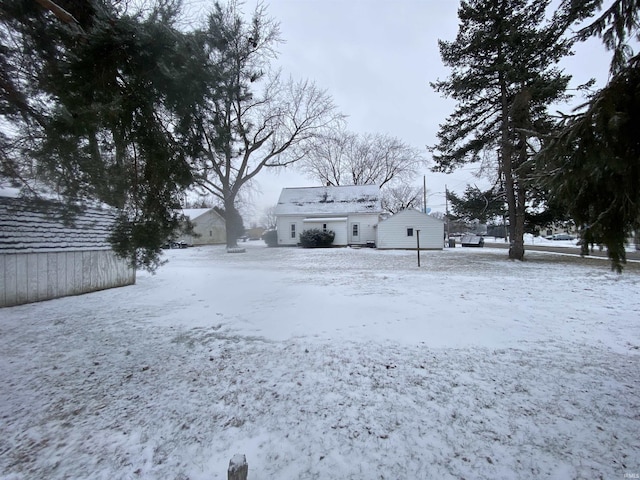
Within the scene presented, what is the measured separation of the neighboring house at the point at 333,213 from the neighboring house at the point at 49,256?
66.9ft

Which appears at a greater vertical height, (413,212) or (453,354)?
(413,212)

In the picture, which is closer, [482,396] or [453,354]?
[482,396]

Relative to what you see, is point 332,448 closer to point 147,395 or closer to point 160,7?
point 147,395

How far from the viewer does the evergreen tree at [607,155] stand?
2467 millimetres

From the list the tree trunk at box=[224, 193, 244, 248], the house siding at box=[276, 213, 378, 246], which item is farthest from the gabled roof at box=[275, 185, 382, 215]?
the tree trunk at box=[224, 193, 244, 248]

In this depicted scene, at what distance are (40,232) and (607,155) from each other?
33.5 feet

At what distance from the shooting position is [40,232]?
6.86 meters

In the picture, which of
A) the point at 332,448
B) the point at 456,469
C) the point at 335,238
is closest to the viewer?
the point at 456,469

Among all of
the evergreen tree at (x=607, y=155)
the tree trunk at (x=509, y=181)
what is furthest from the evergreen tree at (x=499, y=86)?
the evergreen tree at (x=607, y=155)

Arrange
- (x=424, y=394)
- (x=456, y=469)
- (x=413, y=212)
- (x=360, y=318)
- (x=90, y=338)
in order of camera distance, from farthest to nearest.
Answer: (x=413, y=212)
(x=360, y=318)
(x=90, y=338)
(x=424, y=394)
(x=456, y=469)

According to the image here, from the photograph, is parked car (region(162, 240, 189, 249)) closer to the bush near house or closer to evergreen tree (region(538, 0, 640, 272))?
evergreen tree (region(538, 0, 640, 272))

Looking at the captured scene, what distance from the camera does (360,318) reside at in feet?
17.6

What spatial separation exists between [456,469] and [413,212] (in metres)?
22.8

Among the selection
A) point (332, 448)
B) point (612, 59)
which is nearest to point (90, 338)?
point (332, 448)
